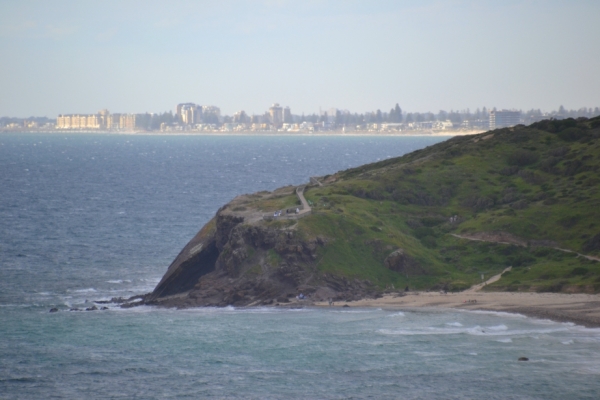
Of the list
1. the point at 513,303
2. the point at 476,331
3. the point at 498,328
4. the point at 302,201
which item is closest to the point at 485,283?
the point at 513,303

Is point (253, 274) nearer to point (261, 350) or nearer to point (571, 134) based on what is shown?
point (261, 350)

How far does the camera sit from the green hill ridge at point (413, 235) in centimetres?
7469

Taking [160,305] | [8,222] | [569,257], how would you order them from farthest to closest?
[8,222], [569,257], [160,305]

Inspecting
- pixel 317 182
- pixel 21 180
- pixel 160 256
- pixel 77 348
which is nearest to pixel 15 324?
pixel 77 348

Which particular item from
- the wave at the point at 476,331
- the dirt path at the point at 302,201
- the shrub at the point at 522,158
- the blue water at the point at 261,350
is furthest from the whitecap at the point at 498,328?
the shrub at the point at 522,158

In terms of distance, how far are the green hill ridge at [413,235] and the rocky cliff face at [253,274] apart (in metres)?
0.11

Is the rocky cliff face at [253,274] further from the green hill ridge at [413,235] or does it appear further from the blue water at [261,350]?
the blue water at [261,350]

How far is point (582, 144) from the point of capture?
10769 centimetres

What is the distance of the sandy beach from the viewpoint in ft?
211

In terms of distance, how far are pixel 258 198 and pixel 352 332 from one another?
35989 mm

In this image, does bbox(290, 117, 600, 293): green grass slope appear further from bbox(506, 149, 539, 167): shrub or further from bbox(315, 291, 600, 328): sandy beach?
bbox(315, 291, 600, 328): sandy beach

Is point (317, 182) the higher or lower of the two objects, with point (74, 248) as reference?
higher

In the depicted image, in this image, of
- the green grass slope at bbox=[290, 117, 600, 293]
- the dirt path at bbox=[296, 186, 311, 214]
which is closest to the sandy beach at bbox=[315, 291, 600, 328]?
the green grass slope at bbox=[290, 117, 600, 293]

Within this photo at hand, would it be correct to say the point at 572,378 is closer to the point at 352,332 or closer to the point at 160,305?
the point at 352,332
